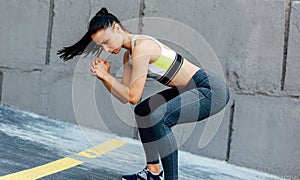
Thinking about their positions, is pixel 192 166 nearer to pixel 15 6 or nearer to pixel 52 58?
pixel 52 58

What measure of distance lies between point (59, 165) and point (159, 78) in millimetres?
1163

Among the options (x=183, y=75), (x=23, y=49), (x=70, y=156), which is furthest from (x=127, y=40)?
(x=23, y=49)

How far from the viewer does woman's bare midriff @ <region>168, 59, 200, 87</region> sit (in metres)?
3.00

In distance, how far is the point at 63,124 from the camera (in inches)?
200

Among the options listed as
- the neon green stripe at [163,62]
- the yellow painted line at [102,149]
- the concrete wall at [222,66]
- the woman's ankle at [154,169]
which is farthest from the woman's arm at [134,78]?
the concrete wall at [222,66]

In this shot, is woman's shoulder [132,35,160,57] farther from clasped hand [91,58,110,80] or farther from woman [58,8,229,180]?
clasped hand [91,58,110,80]

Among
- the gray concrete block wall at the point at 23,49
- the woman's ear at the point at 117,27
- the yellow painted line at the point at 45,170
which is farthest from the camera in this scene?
the gray concrete block wall at the point at 23,49

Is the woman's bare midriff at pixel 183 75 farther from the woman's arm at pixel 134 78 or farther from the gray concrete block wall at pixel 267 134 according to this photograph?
the gray concrete block wall at pixel 267 134

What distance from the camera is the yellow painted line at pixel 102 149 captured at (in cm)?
407

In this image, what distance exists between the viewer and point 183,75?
3.02 m

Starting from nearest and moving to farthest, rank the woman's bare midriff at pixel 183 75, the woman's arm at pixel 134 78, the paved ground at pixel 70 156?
the woman's arm at pixel 134 78 < the woman's bare midriff at pixel 183 75 < the paved ground at pixel 70 156

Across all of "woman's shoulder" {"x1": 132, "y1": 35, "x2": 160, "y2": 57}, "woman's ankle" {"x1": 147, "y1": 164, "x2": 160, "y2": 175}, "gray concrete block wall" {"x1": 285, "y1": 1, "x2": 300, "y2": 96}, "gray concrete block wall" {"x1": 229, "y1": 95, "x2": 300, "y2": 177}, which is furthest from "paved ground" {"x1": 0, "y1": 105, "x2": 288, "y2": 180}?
"woman's shoulder" {"x1": 132, "y1": 35, "x2": 160, "y2": 57}

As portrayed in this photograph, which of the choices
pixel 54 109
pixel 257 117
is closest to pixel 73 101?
pixel 54 109

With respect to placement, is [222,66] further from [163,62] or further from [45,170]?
[45,170]
